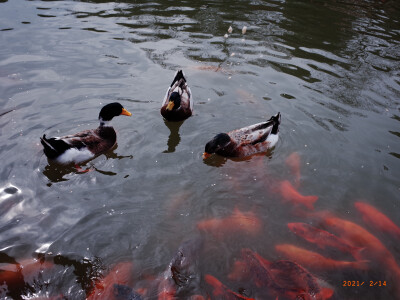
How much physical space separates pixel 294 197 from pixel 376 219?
1304 mm

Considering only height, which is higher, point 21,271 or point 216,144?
point 216,144

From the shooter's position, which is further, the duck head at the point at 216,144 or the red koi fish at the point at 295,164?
the duck head at the point at 216,144

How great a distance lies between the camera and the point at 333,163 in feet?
21.5

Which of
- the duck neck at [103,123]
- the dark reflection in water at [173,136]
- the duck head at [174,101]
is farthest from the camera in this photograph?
the duck head at [174,101]

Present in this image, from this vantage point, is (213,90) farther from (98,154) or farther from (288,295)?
(288,295)

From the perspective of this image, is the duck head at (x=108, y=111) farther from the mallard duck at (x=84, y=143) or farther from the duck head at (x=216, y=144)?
the duck head at (x=216, y=144)

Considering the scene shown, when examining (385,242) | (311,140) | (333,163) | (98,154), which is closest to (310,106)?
(311,140)

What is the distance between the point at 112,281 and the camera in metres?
4.18

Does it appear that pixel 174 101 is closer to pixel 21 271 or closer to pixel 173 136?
pixel 173 136

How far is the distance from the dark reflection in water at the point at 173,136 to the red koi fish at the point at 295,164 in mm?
2321

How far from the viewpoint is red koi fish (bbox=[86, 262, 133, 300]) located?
13.0 feet

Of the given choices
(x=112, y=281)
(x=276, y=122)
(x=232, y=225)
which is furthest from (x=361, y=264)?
(x=112, y=281)

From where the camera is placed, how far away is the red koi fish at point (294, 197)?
18.6 feet
